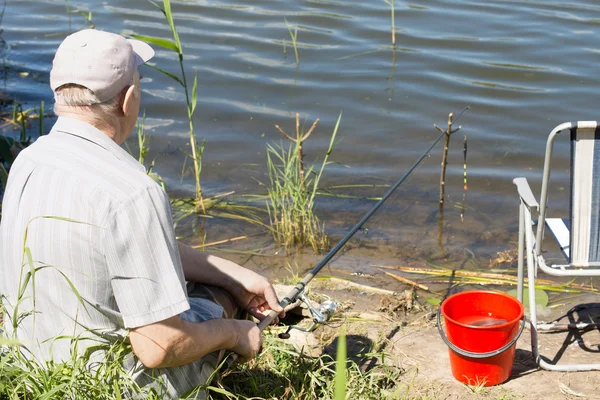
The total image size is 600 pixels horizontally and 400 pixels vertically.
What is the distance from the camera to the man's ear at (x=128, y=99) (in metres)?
2.14

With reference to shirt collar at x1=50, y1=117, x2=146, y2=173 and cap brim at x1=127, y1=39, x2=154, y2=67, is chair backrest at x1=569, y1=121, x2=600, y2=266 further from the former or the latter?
shirt collar at x1=50, y1=117, x2=146, y2=173

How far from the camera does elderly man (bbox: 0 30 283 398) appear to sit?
→ 1974mm

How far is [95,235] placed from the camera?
197 cm

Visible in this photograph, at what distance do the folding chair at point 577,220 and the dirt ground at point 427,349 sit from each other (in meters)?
0.09

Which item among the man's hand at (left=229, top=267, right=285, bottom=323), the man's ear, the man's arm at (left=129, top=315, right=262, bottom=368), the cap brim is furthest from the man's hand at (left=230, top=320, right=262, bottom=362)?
the cap brim

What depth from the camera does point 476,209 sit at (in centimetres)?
545

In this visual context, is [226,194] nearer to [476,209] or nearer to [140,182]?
[476,209]

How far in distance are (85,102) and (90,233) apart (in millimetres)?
357

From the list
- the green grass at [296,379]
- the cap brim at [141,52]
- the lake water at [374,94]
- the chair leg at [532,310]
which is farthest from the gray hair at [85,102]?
the lake water at [374,94]

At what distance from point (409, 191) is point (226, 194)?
4.11 feet

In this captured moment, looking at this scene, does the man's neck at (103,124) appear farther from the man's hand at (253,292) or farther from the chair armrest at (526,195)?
the chair armrest at (526,195)

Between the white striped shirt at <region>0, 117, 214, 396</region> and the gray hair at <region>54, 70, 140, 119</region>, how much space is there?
1.8 inches

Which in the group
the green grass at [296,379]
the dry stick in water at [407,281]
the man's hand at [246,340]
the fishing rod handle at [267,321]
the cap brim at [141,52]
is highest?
the cap brim at [141,52]

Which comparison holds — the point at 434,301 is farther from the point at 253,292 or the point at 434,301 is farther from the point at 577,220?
the point at 253,292
